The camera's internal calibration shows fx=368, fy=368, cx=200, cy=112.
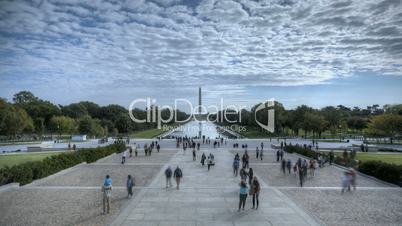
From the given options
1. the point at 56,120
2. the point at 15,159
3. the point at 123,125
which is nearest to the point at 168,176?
the point at 15,159

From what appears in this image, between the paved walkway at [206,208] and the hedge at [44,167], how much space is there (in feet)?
24.3

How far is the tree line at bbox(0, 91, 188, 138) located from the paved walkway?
57492 mm

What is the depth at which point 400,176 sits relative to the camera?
835 inches

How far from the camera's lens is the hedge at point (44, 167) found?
67.5 ft

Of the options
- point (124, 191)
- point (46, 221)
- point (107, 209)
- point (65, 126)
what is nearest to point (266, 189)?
point (124, 191)

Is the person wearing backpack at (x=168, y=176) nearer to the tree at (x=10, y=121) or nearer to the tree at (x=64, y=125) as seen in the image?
the tree at (x=10, y=121)

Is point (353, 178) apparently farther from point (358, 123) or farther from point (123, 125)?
point (358, 123)

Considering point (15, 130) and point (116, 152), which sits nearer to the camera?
point (116, 152)

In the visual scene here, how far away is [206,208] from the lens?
15.2 meters

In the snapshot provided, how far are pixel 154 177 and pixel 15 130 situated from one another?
54.6 metres

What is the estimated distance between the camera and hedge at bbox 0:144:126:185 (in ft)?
67.5

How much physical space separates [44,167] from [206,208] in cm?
1359

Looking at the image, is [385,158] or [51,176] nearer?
[51,176]

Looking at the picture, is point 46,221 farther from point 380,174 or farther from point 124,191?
point 380,174
